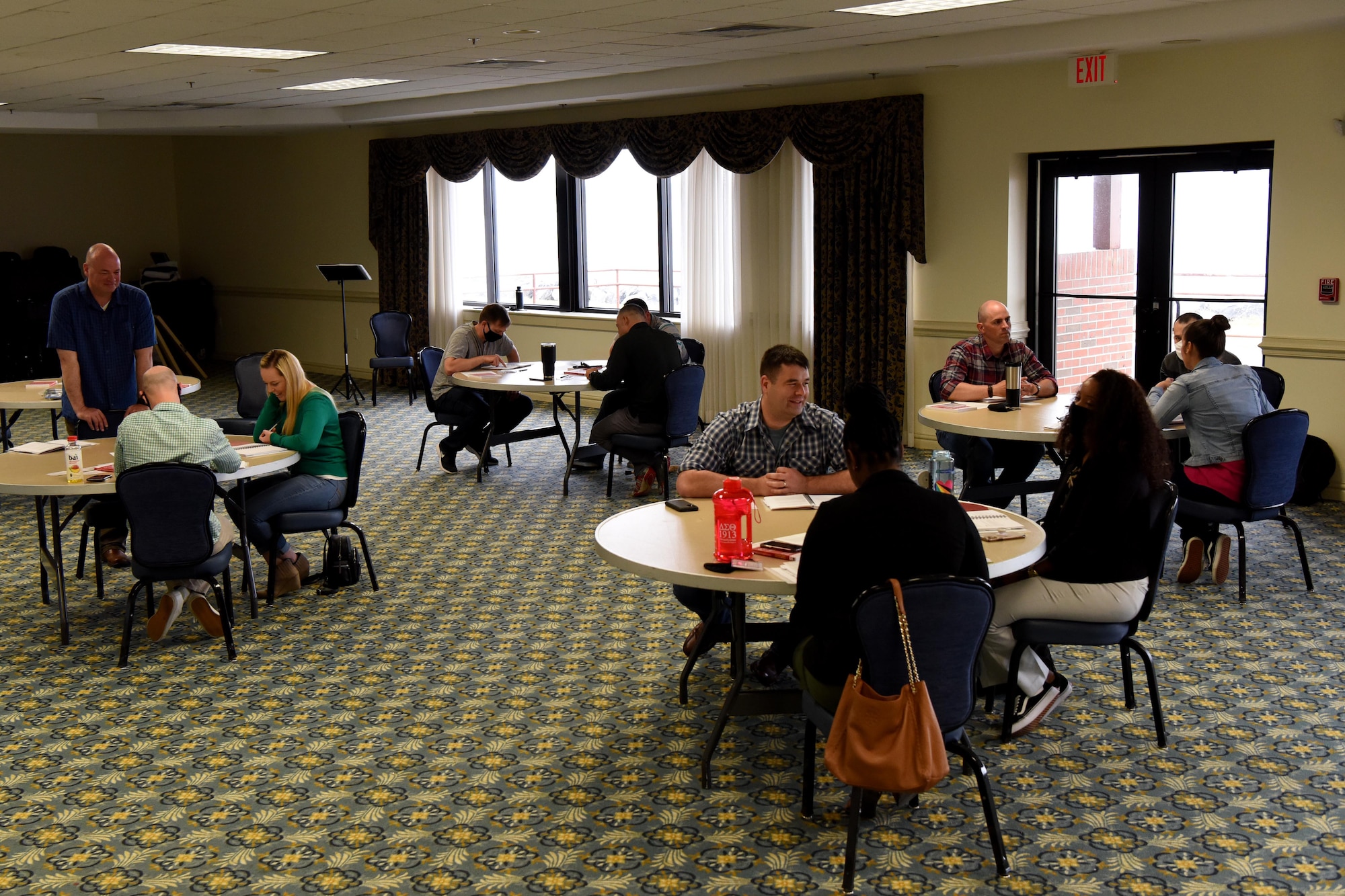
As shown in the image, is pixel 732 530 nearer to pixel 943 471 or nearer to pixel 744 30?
pixel 943 471

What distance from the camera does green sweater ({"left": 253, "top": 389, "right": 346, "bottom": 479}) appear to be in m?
5.64

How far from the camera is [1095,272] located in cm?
841

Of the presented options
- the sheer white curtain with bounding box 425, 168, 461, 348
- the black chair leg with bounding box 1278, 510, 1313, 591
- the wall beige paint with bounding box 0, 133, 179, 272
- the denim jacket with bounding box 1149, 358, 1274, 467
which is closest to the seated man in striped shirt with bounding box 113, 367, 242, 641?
the denim jacket with bounding box 1149, 358, 1274, 467

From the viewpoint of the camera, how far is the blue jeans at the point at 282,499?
5590mm

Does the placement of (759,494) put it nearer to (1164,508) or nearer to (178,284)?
(1164,508)

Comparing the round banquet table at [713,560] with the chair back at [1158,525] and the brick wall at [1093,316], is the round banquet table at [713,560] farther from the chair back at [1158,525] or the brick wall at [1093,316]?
the brick wall at [1093,316]

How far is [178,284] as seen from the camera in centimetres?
1536

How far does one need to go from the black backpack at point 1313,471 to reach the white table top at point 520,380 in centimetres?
418

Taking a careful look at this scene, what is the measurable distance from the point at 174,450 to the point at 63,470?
75 cm

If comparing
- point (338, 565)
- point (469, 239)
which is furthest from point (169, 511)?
point (469, 239)

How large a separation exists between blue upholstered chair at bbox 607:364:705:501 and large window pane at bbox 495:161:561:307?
188 inches

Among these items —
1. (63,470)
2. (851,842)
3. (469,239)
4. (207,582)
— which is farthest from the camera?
(469,239)

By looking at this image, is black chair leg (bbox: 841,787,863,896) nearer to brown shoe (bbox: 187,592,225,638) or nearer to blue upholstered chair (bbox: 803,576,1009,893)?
blue upholstered chair (bbox: 803,576,1009,893)

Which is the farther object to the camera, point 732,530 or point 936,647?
point 732,530
